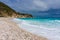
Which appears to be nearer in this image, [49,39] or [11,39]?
[11,39]

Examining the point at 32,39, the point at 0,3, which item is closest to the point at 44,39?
the point at 32,39

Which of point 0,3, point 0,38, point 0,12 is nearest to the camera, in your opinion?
point 0,38

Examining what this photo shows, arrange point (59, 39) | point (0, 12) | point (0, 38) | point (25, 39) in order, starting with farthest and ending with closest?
point (0, 12), point (59, 39), point (25, 39), point (0, 38)

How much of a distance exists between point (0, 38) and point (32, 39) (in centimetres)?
184

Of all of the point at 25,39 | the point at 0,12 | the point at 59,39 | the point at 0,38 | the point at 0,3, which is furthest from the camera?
the point at 0,3

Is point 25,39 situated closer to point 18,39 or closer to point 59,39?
point 18,39

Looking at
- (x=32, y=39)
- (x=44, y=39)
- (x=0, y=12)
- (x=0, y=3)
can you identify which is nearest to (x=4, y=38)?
(x=32, y=39)

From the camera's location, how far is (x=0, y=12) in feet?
355

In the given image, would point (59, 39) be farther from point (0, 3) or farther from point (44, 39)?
point (0, 3)

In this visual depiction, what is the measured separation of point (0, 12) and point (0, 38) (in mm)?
101344

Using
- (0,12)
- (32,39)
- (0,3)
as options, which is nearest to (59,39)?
(32,39)

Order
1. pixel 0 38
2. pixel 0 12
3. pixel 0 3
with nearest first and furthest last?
pixel 0 38 → pixel 0 12 → pixel 0 3

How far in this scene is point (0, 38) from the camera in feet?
28.2

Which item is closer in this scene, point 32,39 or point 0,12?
point 32,39
